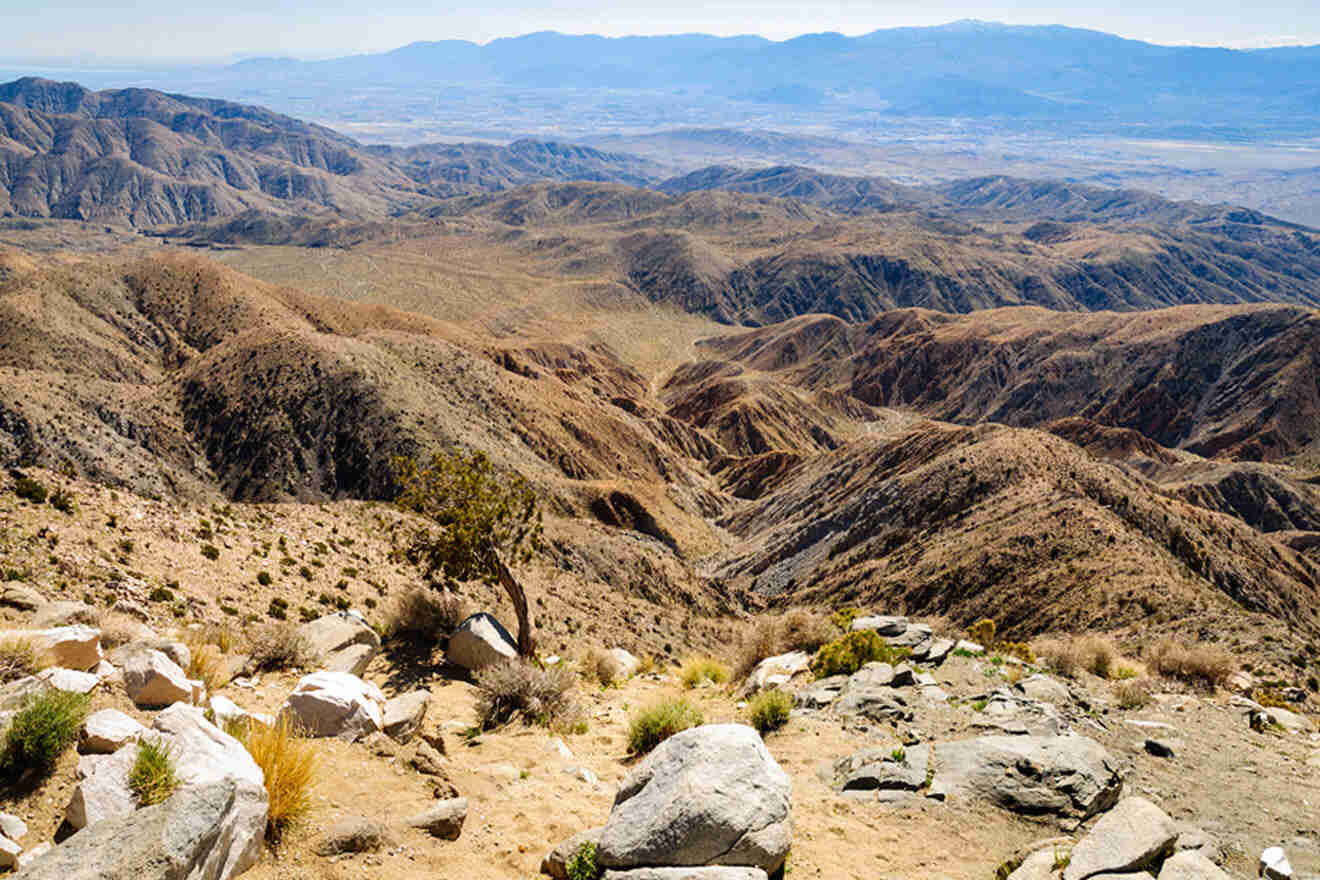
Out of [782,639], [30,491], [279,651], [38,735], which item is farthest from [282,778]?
[30,491]

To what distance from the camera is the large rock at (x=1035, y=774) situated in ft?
35.4

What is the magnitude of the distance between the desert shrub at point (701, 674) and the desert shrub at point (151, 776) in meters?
13.0

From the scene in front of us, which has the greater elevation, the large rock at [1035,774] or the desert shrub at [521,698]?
the large rock at [1035,774]

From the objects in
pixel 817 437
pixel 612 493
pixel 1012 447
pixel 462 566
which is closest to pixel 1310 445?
pixel 817 437

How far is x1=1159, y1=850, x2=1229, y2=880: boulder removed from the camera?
8266 millimetres

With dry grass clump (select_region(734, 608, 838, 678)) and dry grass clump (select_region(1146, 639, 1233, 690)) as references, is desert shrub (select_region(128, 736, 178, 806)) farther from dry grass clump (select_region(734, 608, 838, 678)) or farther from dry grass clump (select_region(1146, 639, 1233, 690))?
dry grass clump (select_region(1146, 639, 1233, 690))

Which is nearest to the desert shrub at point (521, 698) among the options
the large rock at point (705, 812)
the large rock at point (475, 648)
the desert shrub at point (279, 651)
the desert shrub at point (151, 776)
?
the large rock at point (475, 648)

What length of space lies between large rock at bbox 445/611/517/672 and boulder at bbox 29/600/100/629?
263 inches

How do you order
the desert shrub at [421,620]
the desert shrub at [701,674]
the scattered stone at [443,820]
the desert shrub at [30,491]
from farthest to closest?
1. the desert shrub at [701,674]
2. the desert shrub at [30,491]
3. the desert shrub at [421,620]
4. the scattered stone at [443,820]

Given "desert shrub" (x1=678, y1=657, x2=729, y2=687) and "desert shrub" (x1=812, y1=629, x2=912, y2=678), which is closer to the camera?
"desert shrub" (x1=812, y1=629, x2=912, y2=678)

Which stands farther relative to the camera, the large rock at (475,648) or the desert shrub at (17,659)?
the large rock at (475,648)

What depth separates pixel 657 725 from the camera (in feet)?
44.7

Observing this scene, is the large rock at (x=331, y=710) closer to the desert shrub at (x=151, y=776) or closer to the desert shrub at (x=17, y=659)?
the desert shrub at (x=151, y=776)

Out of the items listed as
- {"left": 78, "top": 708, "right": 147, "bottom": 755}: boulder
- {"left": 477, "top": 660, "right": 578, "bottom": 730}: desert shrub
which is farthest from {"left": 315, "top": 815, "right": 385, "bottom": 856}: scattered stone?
{"left": 477, "top": 660, "right": 578, "bottom": 730}: desert shrub
